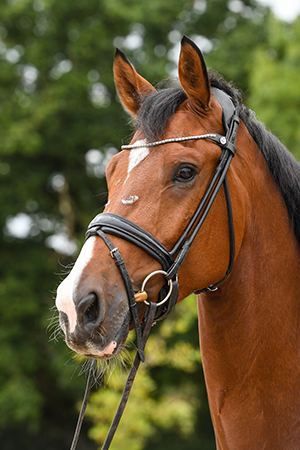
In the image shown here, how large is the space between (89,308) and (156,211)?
53 cm

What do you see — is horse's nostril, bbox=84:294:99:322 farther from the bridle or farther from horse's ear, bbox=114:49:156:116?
horse's ear, bbox=114:49:156:116

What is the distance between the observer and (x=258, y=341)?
88.7 inches

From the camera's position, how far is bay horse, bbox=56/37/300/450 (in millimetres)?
1935

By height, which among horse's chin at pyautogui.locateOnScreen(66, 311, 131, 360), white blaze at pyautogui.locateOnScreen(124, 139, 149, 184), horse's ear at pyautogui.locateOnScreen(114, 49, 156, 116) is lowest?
horse's chin at pyautogui.locateOnScreen(66, 311, 131, 360)

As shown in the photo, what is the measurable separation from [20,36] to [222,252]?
15.6 meters

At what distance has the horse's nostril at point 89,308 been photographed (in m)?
1.77

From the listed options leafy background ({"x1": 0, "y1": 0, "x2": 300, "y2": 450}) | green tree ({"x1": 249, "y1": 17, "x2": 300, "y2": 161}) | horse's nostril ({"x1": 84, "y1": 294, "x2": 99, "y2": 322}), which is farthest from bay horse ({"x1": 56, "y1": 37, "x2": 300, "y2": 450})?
leafy background ({"x1": 0, "y1": 0, "x2": 300, "y2": 450})

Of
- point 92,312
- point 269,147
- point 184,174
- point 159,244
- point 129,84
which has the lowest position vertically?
point 92,312

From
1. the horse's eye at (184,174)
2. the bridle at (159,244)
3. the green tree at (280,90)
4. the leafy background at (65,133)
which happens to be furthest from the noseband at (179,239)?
the leafy background at (65,133)

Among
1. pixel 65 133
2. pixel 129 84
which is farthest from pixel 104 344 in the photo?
pixel 65 133

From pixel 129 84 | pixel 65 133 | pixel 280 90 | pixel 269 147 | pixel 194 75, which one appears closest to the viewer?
pixel 194 75

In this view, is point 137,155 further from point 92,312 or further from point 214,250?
point 92,312

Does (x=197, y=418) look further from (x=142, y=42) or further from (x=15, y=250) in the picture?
(x=142, y=42)

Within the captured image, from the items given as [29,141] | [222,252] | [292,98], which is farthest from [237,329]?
[29,141]
